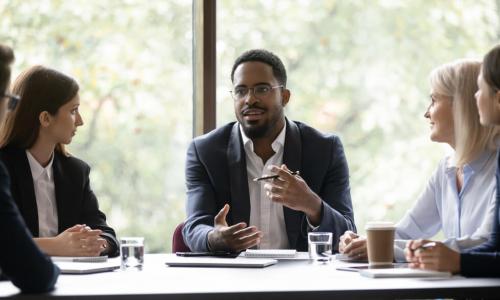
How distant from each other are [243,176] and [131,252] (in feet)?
3.37

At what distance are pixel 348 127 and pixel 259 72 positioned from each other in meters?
0.90

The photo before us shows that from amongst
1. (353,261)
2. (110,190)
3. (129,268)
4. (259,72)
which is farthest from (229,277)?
(110,190)

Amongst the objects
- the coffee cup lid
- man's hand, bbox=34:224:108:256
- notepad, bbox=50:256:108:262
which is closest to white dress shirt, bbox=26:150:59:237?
man's hand, bbox=34:224:108:256

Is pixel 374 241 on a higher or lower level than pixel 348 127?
lower

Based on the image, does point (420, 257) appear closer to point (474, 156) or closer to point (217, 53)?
point (474, 156)

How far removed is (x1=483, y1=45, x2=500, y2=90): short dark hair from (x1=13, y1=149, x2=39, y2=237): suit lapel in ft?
5.68

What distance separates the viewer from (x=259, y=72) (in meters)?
3.62

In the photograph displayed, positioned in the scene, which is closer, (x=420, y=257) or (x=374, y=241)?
(x=420, y=257)

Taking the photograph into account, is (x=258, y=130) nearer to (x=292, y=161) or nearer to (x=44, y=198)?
(x=292, y=161)

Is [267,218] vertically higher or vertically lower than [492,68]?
lower

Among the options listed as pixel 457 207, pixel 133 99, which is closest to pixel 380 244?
pixel 457 207

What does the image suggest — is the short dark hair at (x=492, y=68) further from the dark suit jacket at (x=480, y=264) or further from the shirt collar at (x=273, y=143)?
the shirt collar at (x=273, y=143)

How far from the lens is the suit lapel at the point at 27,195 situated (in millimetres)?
3043

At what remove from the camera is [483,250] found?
246cm
